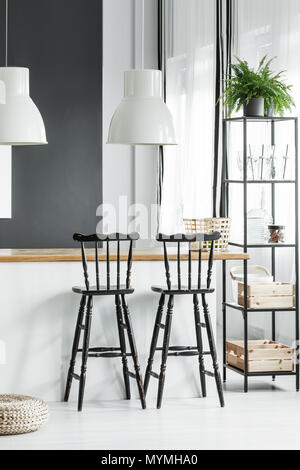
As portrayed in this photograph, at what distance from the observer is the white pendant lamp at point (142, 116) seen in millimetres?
4422

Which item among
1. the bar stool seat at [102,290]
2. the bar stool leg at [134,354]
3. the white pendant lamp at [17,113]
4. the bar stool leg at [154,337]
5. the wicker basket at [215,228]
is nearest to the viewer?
the white pendant lamp at [17,113]

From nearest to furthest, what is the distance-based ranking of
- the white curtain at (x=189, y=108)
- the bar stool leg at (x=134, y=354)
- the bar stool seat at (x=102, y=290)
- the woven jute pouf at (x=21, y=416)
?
1. the woven jute pouf at (x=21, y=416)
2. the bar stool seat at (x=102, y=290)
3. the bar stool leg at (x=134, y=354)
4. the white curtain at (x=189, y=108)

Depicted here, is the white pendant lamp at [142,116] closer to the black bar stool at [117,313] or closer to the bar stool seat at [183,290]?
the black bar stool at [117,313]

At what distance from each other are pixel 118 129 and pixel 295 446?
73.8 inches

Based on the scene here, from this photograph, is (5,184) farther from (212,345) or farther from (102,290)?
(212,345)

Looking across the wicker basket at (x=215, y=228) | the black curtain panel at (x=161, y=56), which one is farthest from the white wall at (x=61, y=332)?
the black curtain panel at (x=161, y=56)

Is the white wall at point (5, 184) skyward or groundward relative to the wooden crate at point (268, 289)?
skyward

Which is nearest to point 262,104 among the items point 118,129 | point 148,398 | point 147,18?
point 118,129

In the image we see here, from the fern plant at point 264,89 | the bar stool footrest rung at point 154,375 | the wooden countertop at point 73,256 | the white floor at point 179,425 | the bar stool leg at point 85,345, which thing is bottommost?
the white floor at point 179,425

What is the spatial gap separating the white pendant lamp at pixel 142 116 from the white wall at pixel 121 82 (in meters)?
4.24

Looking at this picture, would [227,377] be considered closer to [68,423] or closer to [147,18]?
[68,423]

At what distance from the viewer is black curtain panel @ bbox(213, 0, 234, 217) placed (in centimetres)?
720

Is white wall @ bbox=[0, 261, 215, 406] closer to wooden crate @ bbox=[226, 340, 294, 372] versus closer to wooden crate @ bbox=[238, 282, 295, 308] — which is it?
wooden crate @ bbox=[226, 340, 294, 372]

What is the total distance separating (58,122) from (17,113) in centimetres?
306
